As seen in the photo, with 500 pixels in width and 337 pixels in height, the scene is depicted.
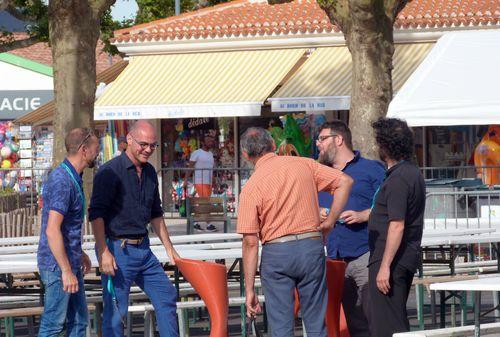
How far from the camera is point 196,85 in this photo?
28188mm

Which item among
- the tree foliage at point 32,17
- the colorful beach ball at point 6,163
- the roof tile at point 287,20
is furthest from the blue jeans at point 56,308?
the colorful beach ball at point 6,163

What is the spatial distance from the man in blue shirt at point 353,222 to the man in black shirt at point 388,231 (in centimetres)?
54

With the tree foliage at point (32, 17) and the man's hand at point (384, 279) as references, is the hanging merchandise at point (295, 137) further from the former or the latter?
the man's hand at point (384, 279)

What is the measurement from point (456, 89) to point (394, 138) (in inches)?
229

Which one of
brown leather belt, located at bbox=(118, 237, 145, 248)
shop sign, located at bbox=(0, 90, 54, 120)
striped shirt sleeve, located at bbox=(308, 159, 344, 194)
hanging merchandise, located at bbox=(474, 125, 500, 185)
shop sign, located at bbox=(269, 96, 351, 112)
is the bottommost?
brown leather belt, located at bbox=(118, 237, 145, 248)

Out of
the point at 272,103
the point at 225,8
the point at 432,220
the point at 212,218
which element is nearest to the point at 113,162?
the point at 432,220

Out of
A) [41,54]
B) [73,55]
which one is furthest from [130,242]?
[41,54]

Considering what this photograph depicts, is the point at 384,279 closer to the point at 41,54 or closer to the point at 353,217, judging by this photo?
the point at 353,217

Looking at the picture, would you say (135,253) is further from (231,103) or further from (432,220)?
(231,103)

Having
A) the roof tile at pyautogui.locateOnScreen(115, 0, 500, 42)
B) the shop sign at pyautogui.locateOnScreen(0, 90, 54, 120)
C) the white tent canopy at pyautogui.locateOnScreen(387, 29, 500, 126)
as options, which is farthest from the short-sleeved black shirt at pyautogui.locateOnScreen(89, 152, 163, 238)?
the shop sign at pyautogui.locateOnScreen(0, 90, 54, 120)

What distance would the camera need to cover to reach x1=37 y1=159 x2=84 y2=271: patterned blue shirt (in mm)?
8500

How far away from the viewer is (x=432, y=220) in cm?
1580

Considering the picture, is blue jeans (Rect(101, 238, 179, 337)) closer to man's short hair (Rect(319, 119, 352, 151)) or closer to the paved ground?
man's short hair (Rect(319, 119, 352, 151))

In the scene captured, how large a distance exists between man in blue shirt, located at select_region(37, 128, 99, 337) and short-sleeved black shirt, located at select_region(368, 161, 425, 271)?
1.92m
